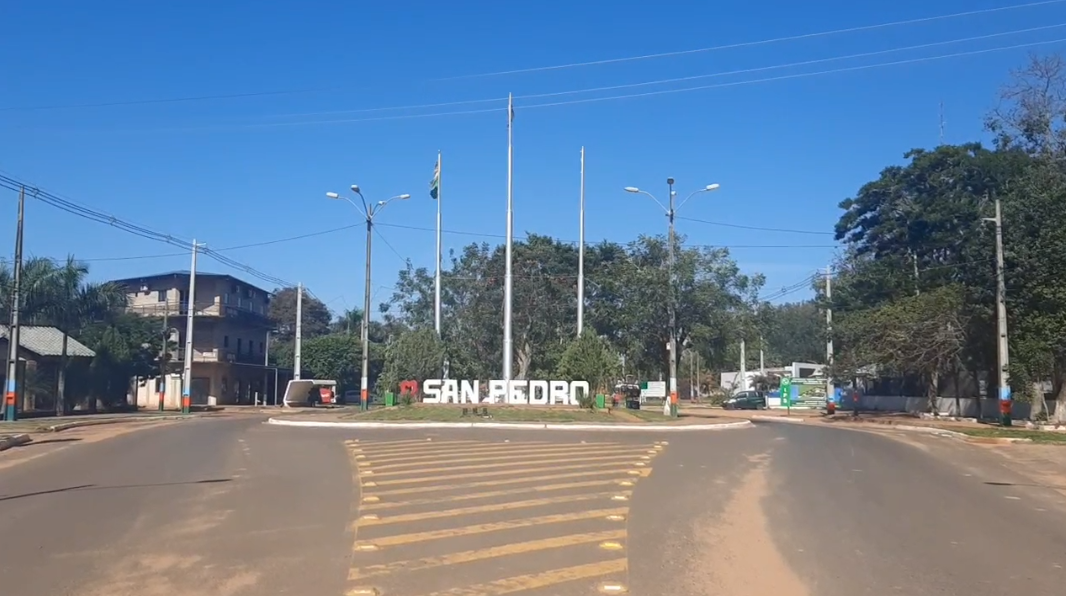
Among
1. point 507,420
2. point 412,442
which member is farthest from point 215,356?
point 412,442

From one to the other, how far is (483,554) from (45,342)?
172ft

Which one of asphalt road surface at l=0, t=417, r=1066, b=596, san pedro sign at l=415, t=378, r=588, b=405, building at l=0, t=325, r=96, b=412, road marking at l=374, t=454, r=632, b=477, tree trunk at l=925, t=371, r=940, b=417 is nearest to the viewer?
asphalt road surface at l=0, t=417, r=1066, b=596

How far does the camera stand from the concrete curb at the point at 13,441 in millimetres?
25956

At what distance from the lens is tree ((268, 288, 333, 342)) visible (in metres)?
113

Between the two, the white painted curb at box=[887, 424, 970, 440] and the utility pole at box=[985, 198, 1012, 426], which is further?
the utility pole at box=[985, 198, 1012, 426]

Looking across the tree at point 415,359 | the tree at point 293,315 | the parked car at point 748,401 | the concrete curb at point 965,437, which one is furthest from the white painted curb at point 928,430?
the tree at point 293,315

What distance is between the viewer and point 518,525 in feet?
37.7

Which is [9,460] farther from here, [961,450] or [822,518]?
[961,450]

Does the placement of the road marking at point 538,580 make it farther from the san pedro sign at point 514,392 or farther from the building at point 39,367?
the building at point 39,367

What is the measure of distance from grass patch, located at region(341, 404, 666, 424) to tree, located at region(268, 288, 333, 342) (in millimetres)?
71611

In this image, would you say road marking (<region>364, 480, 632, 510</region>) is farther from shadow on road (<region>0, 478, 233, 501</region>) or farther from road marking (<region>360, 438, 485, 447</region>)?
road marking (<region>360, 438, 485, 447</region>)

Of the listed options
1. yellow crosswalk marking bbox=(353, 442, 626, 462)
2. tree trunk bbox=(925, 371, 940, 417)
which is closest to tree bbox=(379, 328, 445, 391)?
yellow crosswalk marking bbox=(353, 442, 626, 462)

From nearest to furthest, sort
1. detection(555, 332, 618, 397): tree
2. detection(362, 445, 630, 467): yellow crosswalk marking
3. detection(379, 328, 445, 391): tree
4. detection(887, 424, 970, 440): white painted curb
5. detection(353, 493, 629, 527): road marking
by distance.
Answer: detection(353, 493, 629, 527): road marking < detection(362, 445, 630, 467): yellow crosswalk marking < detection(887, 424, 970, 440): white painted curb < detection(555, 332, 618, 397): tree < detection(379, 328, 445, 391): tree

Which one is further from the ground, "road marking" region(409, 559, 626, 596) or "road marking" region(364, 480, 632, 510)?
"road marking" region(364, 480, 632, 510)
